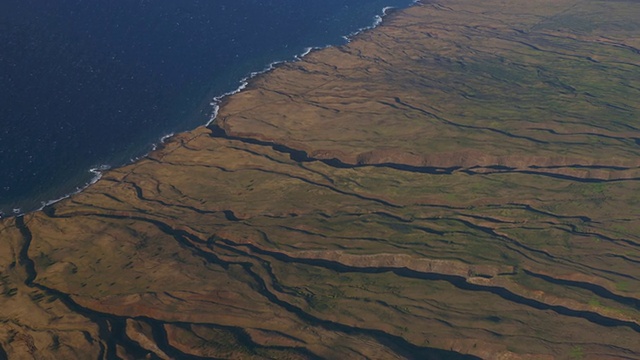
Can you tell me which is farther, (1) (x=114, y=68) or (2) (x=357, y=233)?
(1) (x=114, y=68)

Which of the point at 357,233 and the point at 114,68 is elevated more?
the point at 114,68

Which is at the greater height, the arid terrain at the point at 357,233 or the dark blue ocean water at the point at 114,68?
the dark blue ocean water at the point at 114,68

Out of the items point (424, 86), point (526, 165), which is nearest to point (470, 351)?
point (526, 165)

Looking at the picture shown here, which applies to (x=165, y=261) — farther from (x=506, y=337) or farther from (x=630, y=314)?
(x=630, y=314)

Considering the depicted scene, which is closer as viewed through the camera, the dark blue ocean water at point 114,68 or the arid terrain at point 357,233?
the arid terrain at point 357,233

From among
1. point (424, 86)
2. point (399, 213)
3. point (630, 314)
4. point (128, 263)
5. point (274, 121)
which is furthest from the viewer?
point (424, 86)
